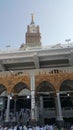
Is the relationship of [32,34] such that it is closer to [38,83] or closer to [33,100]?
[38,83]

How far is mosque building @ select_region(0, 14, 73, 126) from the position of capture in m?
26.5

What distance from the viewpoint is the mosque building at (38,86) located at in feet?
86.8

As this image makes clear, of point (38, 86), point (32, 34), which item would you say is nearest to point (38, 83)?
point (38, 86)

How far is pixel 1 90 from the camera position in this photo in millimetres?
30344

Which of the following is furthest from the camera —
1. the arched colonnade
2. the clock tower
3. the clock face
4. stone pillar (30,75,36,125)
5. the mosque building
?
the clock face

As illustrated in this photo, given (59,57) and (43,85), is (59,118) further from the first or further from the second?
(59,57)

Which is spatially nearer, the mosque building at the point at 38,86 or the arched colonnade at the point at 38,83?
the arched colonnade at the point at 38,83

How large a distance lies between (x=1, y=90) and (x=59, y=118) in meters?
9.57

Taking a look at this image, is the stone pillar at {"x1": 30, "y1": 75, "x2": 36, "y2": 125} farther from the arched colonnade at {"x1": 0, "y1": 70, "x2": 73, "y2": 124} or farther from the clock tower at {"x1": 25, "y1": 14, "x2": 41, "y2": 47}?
the clock tower at {"x1": 25, "y1": 14, "x2": 41, "y2": 47}

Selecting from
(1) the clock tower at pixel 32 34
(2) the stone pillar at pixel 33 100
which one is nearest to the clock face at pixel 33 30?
(1) the clock tower at pixel 32 34

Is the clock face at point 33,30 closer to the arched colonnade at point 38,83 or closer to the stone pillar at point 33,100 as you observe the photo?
the arched colonnade at point 38,83

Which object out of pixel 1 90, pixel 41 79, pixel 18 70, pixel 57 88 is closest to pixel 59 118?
pixel 57 88

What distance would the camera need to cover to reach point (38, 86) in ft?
88.9

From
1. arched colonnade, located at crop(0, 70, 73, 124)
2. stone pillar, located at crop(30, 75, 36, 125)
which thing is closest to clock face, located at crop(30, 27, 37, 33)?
arched colonnade, located at crop(0, 70, 73, 124)
